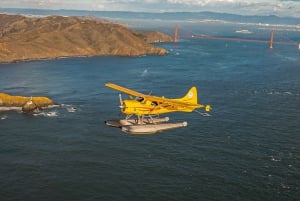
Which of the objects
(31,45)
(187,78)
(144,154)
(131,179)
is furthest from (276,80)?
(31,45)

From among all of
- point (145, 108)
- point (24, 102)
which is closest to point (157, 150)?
point (145, 108)

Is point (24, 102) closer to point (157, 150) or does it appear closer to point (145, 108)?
point (157, 150)

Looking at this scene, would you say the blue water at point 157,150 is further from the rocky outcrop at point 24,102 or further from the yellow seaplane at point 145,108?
the yellow seaplane at point 145,108

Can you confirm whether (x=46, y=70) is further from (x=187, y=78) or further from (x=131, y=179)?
(x=131, y=179)

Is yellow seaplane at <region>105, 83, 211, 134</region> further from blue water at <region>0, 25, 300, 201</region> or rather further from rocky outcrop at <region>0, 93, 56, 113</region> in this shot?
rocky outcrop at <region>0, 93, 56, 113</region>

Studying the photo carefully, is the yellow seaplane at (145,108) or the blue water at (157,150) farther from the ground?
the yellow seaplane at (145,108)

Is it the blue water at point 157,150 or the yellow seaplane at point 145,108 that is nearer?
the yellow seaplane at point 145,108

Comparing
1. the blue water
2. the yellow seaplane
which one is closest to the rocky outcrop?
the blue water

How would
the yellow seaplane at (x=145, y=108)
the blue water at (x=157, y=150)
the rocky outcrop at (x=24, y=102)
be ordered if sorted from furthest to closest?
the rocky outcrop at (x=24, y=102), the blue water at (x=157, y=150), the yellow seaplane at (x=145, y=108)

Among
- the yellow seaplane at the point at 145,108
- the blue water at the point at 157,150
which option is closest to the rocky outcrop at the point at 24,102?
the blue water at the point at 157,150
